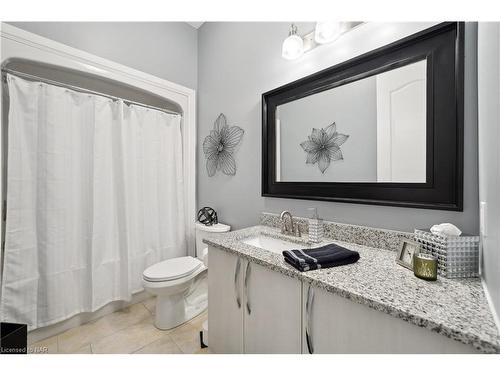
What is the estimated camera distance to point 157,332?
1.63 m

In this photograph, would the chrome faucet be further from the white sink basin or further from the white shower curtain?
the white shower curtain

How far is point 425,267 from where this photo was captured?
2.56ft

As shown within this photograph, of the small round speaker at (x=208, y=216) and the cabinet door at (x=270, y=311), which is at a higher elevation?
the small round speaker at (x=208, y=216)

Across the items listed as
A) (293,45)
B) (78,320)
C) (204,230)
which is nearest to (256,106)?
(293,45)

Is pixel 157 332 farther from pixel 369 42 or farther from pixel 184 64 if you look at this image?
pixel 184 64

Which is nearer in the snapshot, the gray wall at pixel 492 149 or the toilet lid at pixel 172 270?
the gray wall at pixel 492 149

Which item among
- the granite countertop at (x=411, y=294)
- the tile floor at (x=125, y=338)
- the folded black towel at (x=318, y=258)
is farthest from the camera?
the tile floor at (x=125, y=338)

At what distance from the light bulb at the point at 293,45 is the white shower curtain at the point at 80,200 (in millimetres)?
1304

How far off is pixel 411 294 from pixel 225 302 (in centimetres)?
87

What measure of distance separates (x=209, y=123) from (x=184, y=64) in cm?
70

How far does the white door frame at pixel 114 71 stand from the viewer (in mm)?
1431

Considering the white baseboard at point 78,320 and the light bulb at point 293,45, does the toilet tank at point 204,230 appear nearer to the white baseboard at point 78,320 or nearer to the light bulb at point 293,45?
the white baseboard at point 78,320

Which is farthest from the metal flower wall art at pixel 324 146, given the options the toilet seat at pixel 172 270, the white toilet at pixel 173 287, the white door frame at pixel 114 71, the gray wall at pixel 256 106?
the white door frame at pixel 114 71
